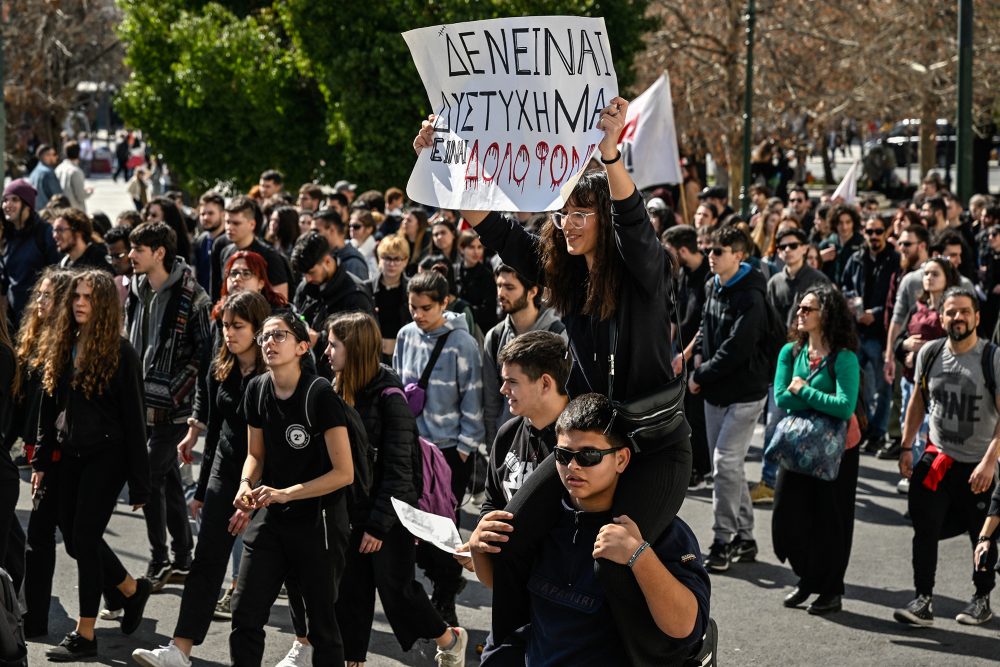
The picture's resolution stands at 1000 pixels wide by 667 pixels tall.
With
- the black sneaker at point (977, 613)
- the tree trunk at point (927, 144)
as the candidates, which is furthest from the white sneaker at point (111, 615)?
the tree trunk at point (927, 144)

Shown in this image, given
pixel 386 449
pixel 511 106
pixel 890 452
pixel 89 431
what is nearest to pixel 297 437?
pixel 386 449

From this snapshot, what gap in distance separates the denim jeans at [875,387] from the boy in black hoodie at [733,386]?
3.36 metres

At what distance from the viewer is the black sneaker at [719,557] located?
8.48 meters

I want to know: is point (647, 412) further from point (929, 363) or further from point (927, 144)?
point (927, 144)

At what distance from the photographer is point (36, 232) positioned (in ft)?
39.0

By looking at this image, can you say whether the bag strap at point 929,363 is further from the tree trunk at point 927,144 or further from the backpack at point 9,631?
the tree trunk at point 927,144

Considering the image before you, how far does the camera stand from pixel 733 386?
8.74m

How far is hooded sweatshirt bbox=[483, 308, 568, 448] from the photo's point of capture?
7.93 metres

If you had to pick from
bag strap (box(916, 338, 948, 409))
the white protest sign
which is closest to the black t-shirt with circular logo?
the white protest sign

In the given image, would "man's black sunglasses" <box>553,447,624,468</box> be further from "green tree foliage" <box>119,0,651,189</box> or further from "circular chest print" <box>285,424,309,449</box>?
"green tree foliage" <box>119,0,651,189</box>

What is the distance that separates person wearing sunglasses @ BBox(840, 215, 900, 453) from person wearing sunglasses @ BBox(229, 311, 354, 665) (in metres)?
7.06

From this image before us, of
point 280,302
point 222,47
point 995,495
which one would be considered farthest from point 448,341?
point 222,47

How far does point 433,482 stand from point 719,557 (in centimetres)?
252

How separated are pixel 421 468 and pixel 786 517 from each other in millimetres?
2279
